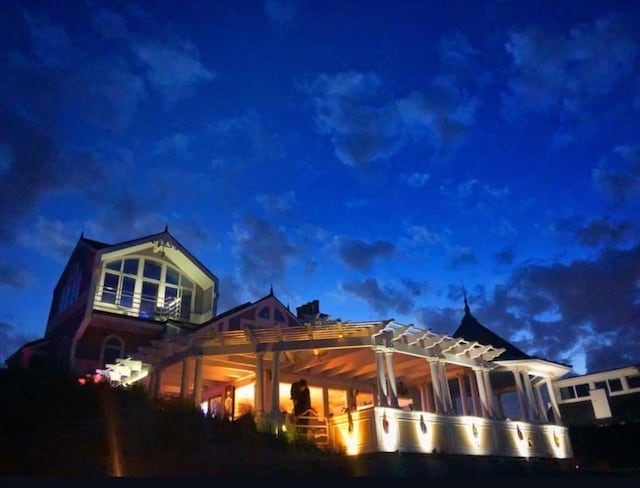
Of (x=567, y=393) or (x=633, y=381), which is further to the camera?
(x=567, y=393)

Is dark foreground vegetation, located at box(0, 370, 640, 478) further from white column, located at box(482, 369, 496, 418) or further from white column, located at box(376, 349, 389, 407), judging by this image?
white column, located at box(482, 369, 496, 418)

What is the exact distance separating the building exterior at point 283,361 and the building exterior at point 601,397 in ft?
8.26

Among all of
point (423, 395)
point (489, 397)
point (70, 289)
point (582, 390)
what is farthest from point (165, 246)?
point (582, 390)

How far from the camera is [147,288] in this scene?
2788 centimetres

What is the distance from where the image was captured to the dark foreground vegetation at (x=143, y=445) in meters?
10.8

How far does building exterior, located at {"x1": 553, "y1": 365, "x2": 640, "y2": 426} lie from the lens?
79.0 feet

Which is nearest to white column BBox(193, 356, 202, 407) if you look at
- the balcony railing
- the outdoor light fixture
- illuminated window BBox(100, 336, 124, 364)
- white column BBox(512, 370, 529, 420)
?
the outdoor light fixture

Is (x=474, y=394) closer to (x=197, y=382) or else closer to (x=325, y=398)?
(x=325, y=398)

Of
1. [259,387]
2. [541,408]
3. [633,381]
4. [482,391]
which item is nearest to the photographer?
[259,387]

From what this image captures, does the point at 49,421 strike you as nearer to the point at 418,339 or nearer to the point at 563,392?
the point at 418,339

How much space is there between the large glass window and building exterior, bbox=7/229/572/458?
57 mm

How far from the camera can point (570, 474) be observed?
52.5 feet

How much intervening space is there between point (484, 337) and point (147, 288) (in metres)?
17.8

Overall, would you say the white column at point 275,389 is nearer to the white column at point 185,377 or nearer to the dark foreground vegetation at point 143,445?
the dark foreground vegetation at point 143,445
